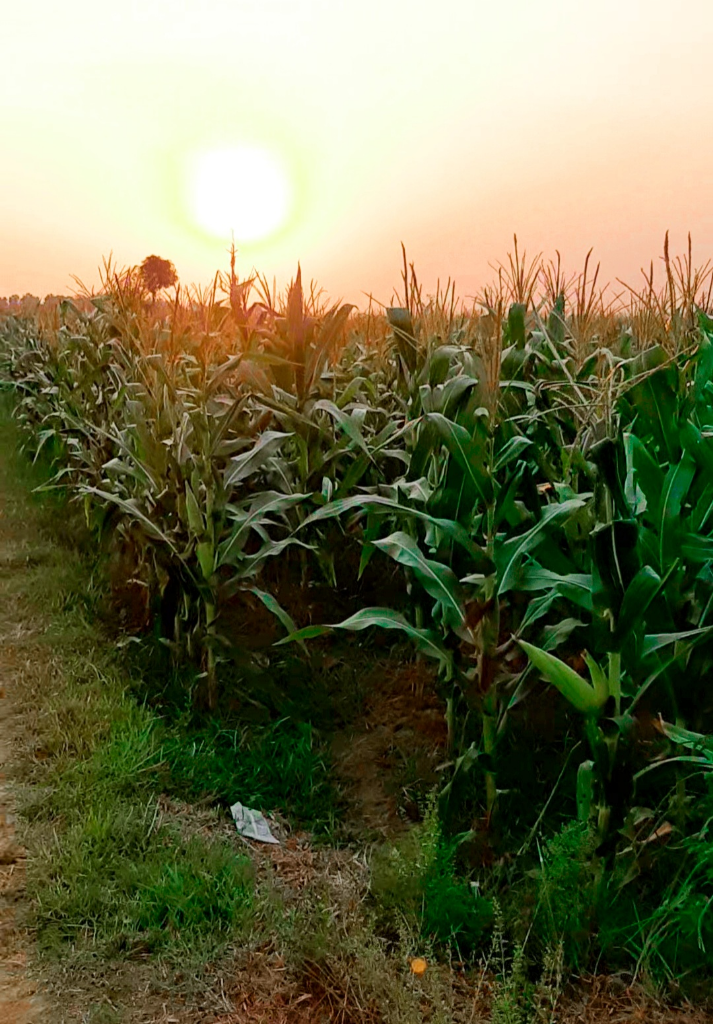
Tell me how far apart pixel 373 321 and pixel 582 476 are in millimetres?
4130

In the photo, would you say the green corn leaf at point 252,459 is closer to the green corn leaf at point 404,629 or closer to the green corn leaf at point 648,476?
the green corn leaf at point 404,629

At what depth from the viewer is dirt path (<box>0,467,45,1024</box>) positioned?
1.86 meters

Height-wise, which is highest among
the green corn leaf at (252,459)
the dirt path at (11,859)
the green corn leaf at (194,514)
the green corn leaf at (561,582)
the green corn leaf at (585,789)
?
the green corn leaf at (252,459)

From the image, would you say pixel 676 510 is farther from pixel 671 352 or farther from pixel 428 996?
pixel 428 996

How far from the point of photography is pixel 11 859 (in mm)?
2350

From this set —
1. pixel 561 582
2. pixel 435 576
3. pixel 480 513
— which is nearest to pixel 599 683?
pixel 561 582

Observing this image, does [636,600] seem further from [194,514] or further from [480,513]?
[194,514]

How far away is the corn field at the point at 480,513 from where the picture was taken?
204 centimetres

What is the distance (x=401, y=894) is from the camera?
2.11 metres

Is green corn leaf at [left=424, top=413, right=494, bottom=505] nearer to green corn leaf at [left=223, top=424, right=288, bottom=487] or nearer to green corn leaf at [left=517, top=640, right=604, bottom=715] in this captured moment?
green corn leaf at [left=517, top=640, right=604, bottom=715]

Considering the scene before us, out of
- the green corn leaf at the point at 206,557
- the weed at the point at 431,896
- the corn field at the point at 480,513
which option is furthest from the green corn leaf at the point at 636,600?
the green corn leaf at the point at 206,557

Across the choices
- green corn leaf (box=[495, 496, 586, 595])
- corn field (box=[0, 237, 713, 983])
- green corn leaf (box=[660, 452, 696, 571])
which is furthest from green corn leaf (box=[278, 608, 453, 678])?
green corn leaf (box=[660, 452, 696, 571])

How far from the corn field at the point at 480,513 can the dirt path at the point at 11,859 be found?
658 mm

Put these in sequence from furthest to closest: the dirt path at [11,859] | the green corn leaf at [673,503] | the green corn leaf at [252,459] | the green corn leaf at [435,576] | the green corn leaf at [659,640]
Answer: the green corn leaf at [252,459]
the green corn leaf at [435,576]
the green corn leaf at [673,503]
the green corn leaf at [659,640]
the dirt path at [11,859]
